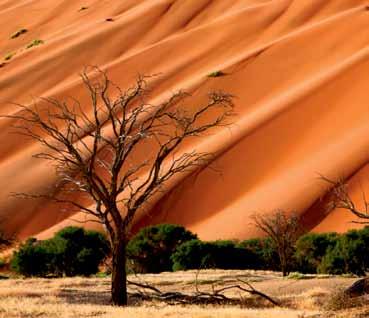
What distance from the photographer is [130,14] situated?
5628cm

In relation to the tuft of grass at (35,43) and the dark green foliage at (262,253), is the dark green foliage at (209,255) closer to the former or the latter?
the dark green foliage at (262,253)

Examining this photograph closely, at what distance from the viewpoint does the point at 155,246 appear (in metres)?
29.0

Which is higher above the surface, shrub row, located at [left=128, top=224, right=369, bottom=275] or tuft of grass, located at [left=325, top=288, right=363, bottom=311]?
shrub row, located at [left=128, top=224, right=369, bottom=275]

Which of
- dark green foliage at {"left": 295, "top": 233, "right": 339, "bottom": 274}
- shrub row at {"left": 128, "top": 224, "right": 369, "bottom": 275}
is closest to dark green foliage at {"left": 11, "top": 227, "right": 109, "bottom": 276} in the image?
shrub row at {"left": 128, "top": 224, "right": 369, "bottom": 275}

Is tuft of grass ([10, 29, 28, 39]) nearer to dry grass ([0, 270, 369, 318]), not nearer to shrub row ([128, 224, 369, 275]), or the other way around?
shrub row ([128, 224, 369, 275])

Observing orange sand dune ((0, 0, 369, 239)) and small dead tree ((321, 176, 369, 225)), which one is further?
orange sand dune ((0, 0, 369, 239))

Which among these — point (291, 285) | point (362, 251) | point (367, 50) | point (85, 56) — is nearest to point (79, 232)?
point (362, 251)

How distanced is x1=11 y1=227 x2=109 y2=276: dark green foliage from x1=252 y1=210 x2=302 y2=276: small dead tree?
5745 millimetres

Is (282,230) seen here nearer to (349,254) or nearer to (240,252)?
(349,254)

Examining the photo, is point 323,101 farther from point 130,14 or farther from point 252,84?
point 130,14

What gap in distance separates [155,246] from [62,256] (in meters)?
3.59

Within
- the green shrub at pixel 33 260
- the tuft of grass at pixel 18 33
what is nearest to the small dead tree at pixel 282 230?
the green shrub at pixel 33 260

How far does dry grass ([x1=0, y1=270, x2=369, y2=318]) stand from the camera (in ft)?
39.4

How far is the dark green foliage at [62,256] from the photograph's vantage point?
89.3 feet
